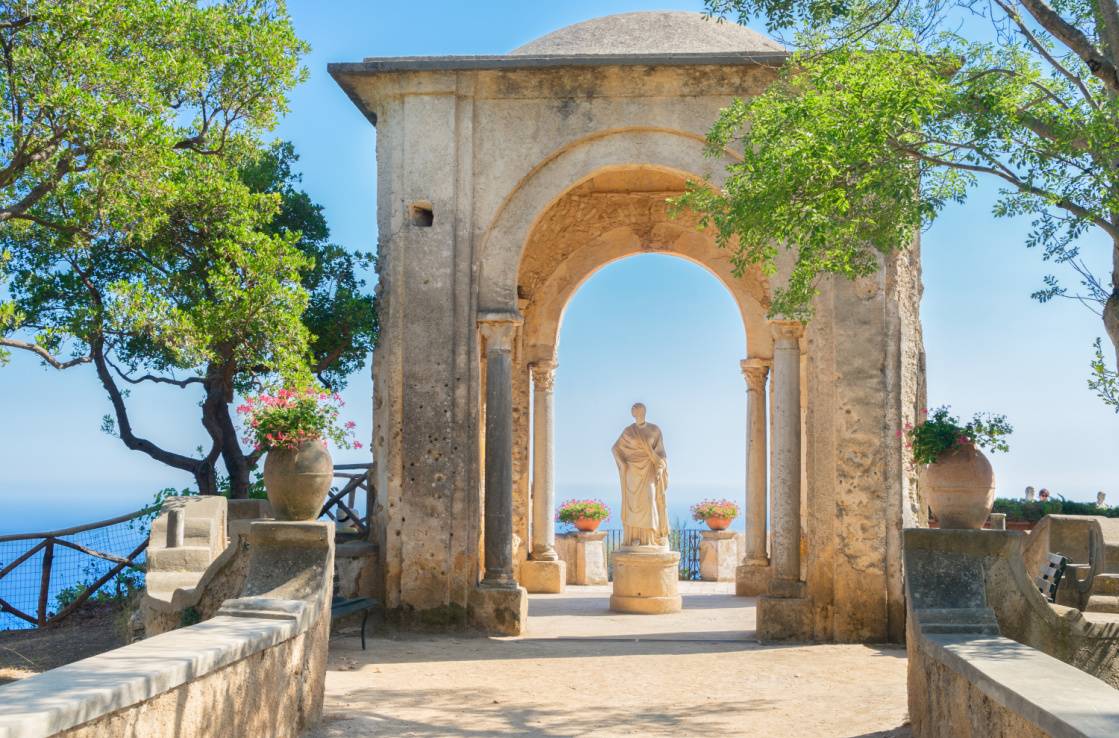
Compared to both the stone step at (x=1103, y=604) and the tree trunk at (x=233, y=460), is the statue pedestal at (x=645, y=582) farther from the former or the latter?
the stone step at (x=1103, y=604)

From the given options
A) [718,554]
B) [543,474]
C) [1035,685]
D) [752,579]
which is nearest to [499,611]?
[543,474]

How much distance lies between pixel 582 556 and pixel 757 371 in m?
4.50

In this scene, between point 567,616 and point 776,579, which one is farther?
point 567,616

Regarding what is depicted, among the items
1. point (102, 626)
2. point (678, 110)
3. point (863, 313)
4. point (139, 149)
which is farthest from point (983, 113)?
Result: point (102, 626)

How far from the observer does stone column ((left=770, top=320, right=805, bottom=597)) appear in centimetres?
1257

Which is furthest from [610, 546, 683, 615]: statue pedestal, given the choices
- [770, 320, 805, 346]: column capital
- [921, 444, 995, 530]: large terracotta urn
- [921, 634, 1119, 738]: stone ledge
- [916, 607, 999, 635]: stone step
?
[921, 634, 1119, 738]: stone ledge

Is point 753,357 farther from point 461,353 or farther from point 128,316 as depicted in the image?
point 128,316

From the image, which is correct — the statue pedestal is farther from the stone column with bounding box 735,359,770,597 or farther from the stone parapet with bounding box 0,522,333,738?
the stone parapet with bounding box 0,522,333,738

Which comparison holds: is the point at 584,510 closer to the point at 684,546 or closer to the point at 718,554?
the point at 718,554

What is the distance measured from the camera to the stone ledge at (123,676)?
13.8 ft

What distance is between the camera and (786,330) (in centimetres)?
1300

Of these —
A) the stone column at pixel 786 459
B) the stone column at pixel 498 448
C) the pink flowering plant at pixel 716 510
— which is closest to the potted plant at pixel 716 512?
the pink flowering plant at pixel 716 510

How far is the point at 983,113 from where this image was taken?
9016 millimetres

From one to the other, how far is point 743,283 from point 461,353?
6.71 metres
